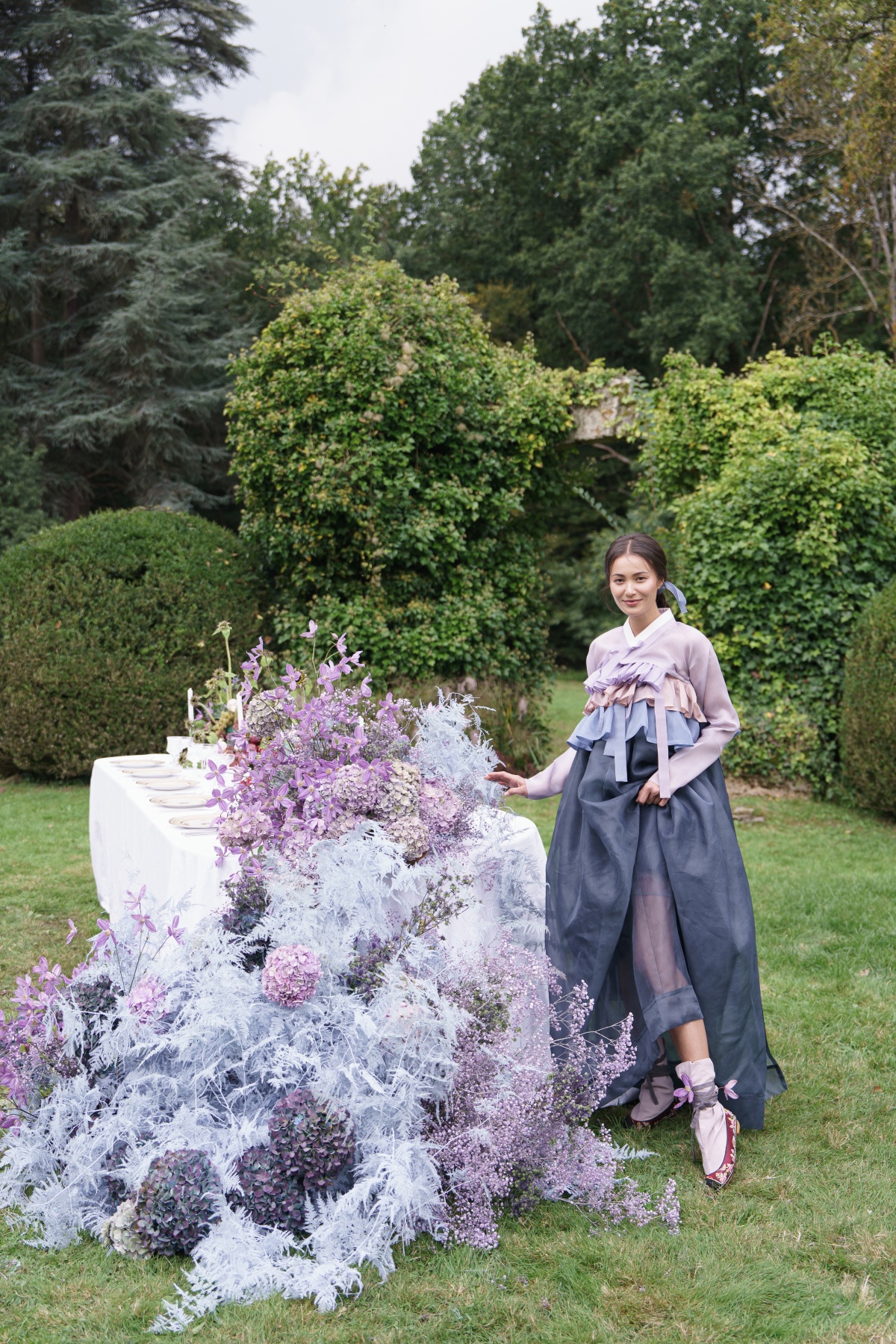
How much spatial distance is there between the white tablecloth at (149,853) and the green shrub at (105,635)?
3.07 meters

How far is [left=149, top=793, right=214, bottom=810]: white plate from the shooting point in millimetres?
3568

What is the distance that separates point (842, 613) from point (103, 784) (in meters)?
5.25

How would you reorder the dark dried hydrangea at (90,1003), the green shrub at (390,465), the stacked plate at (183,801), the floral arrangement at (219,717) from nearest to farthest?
1. the dark dried hydrangea at (90,1003)
2. the stacked plate at (183,801)
3. the floral arrangement at (219,717)
4. the green shrub at (390,465)

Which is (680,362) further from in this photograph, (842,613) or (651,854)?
(651,854)

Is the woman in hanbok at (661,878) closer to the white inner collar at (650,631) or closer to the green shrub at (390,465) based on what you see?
the white inner collar at (650,631)

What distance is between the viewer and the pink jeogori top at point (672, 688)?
2752 millimetres

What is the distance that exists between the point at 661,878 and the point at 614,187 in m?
19.5

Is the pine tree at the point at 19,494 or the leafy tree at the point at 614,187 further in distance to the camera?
the leafy tree at the point at 614,187

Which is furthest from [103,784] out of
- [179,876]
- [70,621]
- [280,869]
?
[70,621]

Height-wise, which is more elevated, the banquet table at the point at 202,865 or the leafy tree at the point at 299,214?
the leafy tree at the point at 299,214

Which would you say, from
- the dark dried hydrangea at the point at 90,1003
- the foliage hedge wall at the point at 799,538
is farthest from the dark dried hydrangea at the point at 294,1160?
the foliage hedge wall at the point at 799,538

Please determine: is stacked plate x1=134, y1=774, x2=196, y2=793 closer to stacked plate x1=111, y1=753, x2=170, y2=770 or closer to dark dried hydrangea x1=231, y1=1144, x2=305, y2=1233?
stacked plate x1=111, y1=753, x2=170, y2=770

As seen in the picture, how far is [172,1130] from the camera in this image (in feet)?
7.67

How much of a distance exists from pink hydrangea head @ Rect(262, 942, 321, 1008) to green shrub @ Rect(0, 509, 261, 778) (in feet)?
18.5
